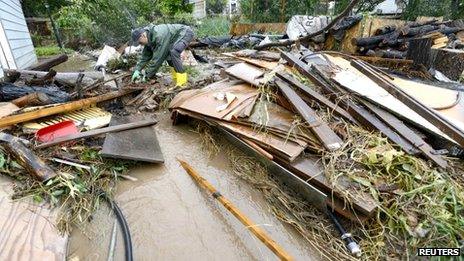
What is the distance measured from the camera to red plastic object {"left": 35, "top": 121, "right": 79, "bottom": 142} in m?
3.21

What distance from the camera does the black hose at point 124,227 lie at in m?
2.09

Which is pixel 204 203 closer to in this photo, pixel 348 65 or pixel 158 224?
pixel 158 224

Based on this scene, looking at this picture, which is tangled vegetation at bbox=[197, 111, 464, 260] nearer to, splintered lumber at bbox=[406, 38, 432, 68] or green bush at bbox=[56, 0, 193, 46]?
splintered lumber at bbox=[406, 38, 432, 68]

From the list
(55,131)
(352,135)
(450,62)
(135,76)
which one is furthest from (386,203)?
(135,76)

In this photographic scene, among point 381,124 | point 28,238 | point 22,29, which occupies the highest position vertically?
point 22,29

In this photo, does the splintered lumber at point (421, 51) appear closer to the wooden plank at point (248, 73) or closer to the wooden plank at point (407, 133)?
the wooden plank at point (407, 133)

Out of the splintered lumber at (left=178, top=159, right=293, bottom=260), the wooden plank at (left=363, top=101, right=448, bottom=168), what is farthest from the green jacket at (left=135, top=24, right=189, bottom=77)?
the wooden plank at (left=363, top=101, right=448, bottom=168)

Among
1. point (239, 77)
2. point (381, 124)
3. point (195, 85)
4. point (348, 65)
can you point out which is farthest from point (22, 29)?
point (381, 124)

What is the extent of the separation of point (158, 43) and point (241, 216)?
14.3ft

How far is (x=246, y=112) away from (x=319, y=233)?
1.61 m

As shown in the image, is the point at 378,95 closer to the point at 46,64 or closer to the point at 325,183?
the point at 325,183

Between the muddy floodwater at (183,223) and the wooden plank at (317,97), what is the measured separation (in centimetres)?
131

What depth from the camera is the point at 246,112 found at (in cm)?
343

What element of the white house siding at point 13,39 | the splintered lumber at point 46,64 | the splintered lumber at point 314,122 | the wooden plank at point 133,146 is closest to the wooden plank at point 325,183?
the splintered lumber at point 314,122
